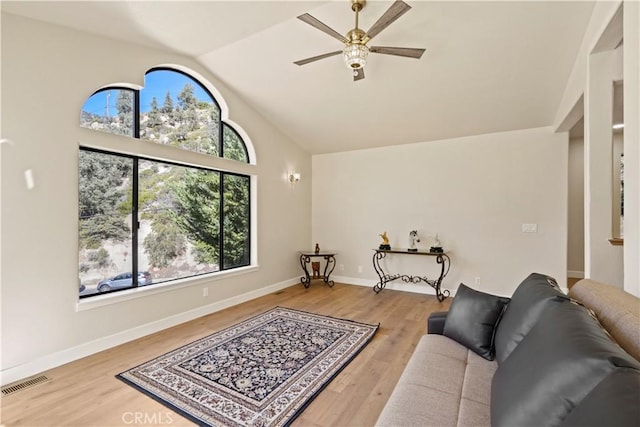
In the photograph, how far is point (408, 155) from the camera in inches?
221

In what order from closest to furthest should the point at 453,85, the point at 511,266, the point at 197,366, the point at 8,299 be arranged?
1. the point at 8,299
2. the point at 197,366
3. the point at 453,85
4. the point at 511,266

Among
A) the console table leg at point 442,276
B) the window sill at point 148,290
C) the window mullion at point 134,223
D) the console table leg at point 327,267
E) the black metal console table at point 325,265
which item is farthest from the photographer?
the console table leg at point 327,267

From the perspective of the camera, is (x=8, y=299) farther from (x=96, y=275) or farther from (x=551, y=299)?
(x=551, y=299)

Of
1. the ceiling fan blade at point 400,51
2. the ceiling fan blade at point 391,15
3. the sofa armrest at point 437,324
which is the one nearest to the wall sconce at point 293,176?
the ceiling fan blade at point 400,51

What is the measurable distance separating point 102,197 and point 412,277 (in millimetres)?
4736

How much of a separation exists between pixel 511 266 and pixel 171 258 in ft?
16.3

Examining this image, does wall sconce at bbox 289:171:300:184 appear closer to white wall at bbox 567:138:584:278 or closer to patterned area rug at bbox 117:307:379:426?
patterned area rug at bbox 117:307:379:426

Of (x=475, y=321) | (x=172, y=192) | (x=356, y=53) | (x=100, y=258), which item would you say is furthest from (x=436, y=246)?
(x=100, y=258)

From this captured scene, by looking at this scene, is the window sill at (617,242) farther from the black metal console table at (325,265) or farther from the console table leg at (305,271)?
the console table leg at (305,271)

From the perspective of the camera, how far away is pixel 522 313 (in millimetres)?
1672

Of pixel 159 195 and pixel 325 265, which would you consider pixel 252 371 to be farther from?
pixel 325 265

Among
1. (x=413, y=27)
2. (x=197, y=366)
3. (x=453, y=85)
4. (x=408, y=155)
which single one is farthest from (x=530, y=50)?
(x=197, y=366)

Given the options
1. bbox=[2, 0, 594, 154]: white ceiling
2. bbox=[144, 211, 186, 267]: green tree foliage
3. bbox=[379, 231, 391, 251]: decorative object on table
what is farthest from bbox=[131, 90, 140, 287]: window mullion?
bbox=[379, 231, 391, 251]: decorative object on table

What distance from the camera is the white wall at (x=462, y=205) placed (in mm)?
4641
